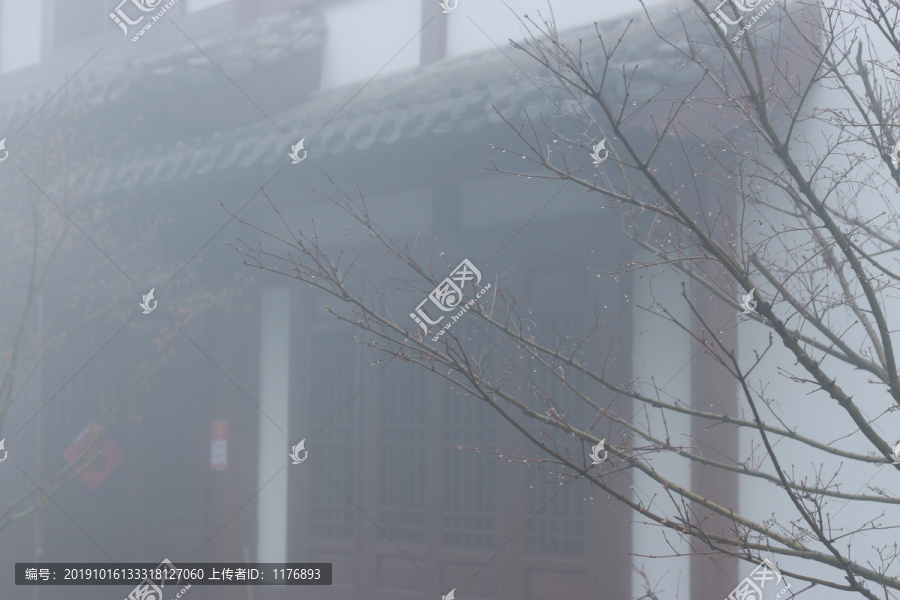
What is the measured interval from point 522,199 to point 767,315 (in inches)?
115

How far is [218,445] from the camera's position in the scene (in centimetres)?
556

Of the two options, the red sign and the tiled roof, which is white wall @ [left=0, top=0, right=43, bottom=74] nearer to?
the tiled roof

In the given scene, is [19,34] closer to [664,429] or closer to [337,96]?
[337,96]

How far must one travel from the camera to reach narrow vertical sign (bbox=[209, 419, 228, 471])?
554 cm

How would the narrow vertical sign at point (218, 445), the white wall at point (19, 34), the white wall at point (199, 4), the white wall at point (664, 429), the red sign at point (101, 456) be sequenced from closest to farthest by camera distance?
the white wall at point (664, 429)
the narrow vertical sign at point (218, 445)
the red sign at point (101, 456)
the white wall at point (199, 4)
the white wall at point (19, 34)

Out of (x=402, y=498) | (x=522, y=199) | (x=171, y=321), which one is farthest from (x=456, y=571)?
(x=171, y=321)

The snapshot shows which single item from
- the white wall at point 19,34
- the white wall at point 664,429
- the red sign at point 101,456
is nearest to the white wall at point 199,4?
the white wall at point 19,34
